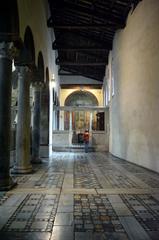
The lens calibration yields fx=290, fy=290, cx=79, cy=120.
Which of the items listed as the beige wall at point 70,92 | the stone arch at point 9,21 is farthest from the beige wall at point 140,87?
the beige wall at point 70,92

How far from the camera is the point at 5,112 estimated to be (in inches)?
225

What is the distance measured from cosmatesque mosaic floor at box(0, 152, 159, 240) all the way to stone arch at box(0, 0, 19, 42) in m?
3.02

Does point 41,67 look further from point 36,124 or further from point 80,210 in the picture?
point 80,210

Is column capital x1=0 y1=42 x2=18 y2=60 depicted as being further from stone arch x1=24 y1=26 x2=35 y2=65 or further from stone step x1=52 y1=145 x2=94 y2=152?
stone step x1=52 y1=145 x2=94 y2=152

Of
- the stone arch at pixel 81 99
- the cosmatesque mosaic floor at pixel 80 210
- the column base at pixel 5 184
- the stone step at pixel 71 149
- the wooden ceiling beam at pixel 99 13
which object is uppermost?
the wooden ceiling beam at pixel 99 13

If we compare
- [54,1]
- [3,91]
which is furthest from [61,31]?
[3,91]

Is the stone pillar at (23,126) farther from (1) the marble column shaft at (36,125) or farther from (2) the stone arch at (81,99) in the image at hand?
(2) the stone arch at (81,99)

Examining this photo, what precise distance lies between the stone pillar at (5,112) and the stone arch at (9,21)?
0.56 ft

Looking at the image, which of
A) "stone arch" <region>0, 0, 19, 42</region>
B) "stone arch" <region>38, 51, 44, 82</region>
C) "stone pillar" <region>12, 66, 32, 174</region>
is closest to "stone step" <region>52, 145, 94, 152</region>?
"stone arch" <region>38, 51, 44, 82</region>

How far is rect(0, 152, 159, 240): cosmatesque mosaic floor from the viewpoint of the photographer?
10.4 feet

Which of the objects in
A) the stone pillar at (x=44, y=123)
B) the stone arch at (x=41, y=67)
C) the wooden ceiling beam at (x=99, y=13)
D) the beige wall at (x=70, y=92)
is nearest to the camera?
the stone arch at (x=41, y=67)

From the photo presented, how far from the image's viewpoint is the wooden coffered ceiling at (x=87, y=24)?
1209 cm

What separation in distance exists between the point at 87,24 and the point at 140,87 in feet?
17.1

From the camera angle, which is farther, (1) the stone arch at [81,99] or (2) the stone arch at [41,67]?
(1) the stone arch at [81,99]
